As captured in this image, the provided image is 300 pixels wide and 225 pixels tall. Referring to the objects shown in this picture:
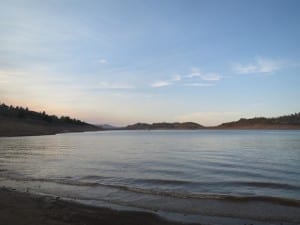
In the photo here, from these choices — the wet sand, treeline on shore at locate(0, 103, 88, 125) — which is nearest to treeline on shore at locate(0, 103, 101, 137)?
treeline on shore at locate(0, 103, 88, 125)

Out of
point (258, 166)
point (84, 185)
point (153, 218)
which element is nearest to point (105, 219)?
point (153, 218)

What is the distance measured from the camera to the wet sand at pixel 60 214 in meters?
9.71

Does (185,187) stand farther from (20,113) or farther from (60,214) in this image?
(20,113)

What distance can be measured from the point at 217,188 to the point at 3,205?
9742 mm

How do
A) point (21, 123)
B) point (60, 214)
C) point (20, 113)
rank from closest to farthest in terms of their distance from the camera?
point (60, 214) → point (21, 123) → point (20, 113)

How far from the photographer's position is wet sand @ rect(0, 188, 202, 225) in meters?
9.71

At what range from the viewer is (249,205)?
40.8 ft

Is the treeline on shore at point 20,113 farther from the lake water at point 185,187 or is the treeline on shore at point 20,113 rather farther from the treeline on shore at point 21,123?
the lake water at point 185,187

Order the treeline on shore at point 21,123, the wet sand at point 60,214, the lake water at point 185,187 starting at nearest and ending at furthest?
the wet sand at point 60,214
the lake water at point 185,187
the treeline on shore at point 21,123

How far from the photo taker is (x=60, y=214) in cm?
1055

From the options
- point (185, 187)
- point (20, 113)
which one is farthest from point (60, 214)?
point (20, 113)

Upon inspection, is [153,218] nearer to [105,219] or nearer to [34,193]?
[105,219]

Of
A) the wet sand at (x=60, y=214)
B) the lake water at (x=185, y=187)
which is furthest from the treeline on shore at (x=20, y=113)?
the wet sand at (x=60, y=214)

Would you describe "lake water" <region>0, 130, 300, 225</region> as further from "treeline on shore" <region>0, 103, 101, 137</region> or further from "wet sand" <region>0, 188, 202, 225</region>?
"treeline on shore" <region>0, 103, 101, 137</region>
